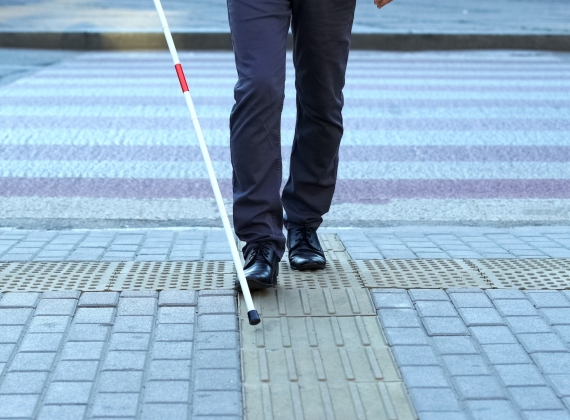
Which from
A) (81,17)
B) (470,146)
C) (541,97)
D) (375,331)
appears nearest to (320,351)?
(375,331)

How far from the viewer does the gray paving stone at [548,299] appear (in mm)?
3246

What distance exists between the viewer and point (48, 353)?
2.80 m

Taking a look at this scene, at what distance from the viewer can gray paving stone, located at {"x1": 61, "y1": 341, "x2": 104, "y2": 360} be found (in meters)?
2.78

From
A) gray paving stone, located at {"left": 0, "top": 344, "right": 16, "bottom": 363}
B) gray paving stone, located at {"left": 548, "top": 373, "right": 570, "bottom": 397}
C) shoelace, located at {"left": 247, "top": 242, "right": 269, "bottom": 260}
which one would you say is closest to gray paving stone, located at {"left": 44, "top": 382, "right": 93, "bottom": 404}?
gray paving stone, located at {"left": 0, "top": 344, "right": 16, "bottom": 363}

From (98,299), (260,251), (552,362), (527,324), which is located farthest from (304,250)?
(552,362)

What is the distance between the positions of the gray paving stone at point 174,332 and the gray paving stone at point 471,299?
0.88m

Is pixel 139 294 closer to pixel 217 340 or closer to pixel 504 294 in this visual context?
pixel 217 340

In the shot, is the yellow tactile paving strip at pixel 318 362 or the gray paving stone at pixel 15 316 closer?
the yellow tactile paving strip at pixel 318 362

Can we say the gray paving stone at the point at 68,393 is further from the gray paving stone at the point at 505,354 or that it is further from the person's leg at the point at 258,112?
the gray paving stone at the point at 505,354

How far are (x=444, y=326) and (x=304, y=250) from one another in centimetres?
77

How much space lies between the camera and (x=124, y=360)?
2.76 m

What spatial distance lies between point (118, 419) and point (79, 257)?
59.0 inches

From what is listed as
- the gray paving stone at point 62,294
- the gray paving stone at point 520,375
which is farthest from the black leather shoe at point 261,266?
the gray paving stone at point 520,375

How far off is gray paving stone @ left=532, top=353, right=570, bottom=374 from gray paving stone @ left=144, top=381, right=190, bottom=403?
0.98 m
